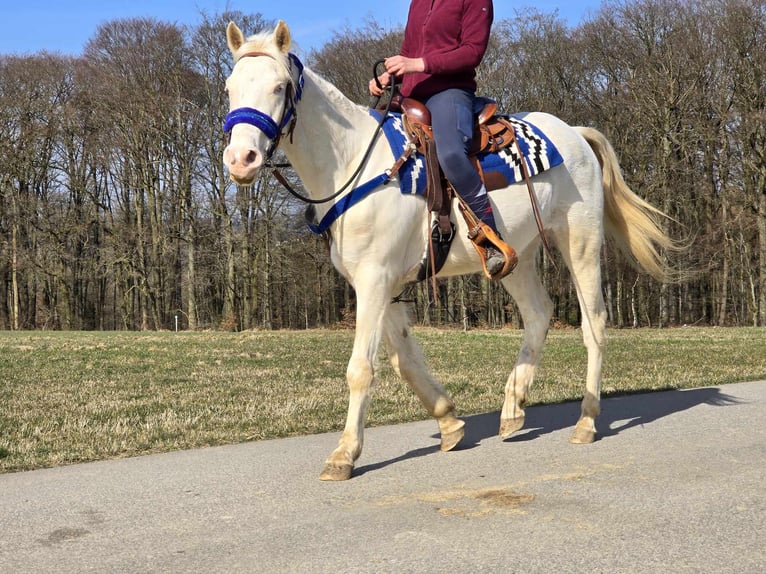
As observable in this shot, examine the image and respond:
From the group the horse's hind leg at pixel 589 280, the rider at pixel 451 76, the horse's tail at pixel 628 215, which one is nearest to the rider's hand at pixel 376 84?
the rider at pixel 451 76

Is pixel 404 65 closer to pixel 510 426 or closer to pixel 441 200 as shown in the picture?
pixel 441 200

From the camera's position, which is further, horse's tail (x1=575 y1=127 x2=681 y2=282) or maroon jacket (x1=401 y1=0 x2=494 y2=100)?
horse's tail (x1=575 y1=127 x2=681 y2=282)

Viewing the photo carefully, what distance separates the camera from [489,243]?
5680 mm

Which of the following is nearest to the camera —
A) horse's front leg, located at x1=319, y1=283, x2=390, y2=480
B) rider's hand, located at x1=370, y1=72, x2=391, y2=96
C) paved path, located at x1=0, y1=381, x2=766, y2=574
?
paved path, located at x1=0, y1=381, x2=766, y2=574

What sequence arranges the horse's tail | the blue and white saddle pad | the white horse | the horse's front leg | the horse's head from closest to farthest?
the horse's head < the white horse < the horse's front leg < the blue and white saddle pad < the horse's tail

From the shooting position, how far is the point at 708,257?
107 ft

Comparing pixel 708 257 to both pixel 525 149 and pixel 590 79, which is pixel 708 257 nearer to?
pixel 590 79

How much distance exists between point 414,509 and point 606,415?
352 cm

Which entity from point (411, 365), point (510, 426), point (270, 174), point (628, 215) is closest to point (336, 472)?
point (411, 365)

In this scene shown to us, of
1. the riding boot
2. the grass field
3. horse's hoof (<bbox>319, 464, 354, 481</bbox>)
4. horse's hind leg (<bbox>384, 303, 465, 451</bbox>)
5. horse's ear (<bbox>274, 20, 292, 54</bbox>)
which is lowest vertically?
horse's hoof (<bbox>319, 464, 354, 481</bbox>)

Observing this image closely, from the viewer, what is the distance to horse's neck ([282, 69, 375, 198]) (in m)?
5.21

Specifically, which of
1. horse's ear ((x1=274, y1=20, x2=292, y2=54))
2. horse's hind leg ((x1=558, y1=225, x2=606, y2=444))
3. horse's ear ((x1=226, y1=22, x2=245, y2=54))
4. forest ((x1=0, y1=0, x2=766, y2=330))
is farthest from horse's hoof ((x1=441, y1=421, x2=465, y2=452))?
forest ((x1=0, y1=0, x2=766, y2=330))

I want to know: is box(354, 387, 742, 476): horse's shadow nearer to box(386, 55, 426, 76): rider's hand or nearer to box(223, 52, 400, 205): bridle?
box(223, 52, 400, 205): bridle

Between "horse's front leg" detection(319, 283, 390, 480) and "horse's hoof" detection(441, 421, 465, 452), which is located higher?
"horse's front leg" detection(319, 283, 390, 480)
